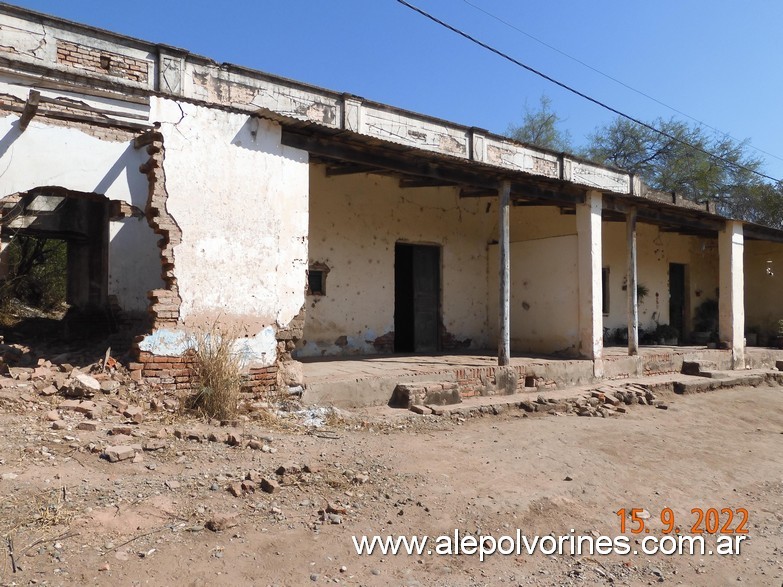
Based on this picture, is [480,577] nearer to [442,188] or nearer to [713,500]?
[713,500]

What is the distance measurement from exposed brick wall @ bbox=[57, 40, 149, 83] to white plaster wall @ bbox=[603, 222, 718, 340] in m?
10.4

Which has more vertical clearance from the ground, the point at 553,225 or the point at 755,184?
the point at 755,184

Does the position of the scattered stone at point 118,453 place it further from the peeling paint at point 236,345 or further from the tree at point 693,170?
the tree at point 693,170

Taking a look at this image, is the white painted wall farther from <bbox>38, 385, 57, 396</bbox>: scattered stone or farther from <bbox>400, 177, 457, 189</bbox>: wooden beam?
<bbox>400, 177, 457, 189</bbox>: wooden beam

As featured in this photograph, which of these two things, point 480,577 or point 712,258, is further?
point 712,258

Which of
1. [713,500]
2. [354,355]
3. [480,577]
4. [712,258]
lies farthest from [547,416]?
[712,258]

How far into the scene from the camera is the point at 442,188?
469 inches

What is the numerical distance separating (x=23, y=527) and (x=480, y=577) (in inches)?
104

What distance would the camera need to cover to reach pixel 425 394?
25.5 ft

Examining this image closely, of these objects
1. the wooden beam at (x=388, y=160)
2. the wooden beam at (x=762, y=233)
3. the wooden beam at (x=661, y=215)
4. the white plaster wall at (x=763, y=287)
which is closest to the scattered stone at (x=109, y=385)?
the wooden beam at (x=388, y=160)

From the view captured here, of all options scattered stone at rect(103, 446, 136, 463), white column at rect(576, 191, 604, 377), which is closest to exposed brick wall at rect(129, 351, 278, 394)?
scattered stone at rect(103, 446, 136, 463)

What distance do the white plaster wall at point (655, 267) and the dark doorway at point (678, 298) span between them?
176 millimetres

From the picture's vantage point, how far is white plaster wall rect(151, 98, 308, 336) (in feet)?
21.3

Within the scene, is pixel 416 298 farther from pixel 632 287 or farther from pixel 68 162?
pixel 68 162
